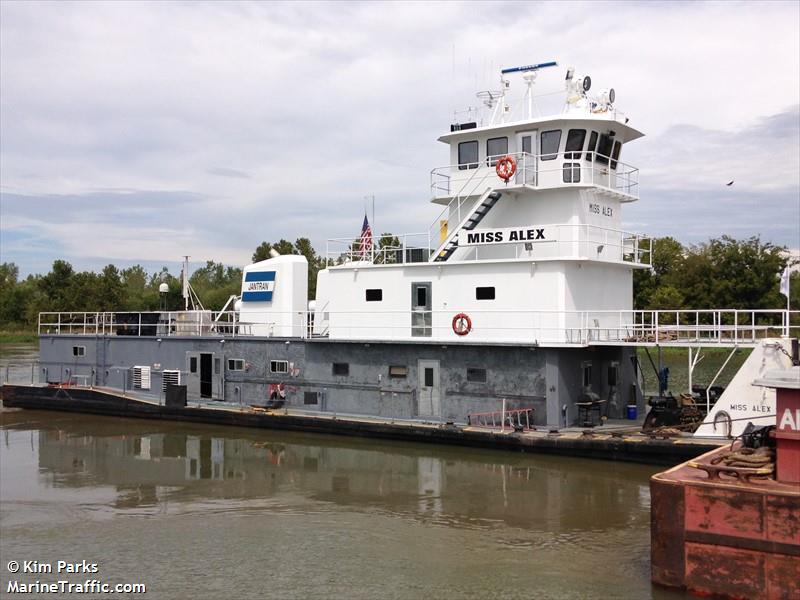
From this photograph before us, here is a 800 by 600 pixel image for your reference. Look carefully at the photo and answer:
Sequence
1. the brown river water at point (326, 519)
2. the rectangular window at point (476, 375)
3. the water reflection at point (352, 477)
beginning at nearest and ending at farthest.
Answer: the brown river water at point (326, 519), the water reflection at point (352, 477), the rectangular window at point (476, 375)

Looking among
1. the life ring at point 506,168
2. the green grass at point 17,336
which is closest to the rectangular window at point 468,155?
the life ring at point 506,168

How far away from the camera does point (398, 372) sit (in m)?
20.3

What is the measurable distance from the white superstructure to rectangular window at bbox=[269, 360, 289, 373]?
1.86 metres

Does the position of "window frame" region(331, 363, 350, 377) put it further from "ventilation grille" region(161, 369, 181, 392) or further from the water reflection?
"ventilation grille" region(161, 369, 181, 392)

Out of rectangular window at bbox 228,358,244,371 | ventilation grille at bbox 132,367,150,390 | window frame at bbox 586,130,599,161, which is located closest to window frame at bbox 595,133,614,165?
window frame at bbox 586,130,599,161

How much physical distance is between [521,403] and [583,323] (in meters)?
2.52

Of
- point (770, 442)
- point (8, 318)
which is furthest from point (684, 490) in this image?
point (8, 318)

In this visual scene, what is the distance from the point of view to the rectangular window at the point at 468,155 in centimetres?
2089

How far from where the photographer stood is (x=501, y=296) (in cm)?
1917

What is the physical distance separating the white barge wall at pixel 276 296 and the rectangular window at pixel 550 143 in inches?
344

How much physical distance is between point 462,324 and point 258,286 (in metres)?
8.53

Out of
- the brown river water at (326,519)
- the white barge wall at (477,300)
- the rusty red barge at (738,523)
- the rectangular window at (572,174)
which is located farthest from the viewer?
the rectangular window at (572,174)

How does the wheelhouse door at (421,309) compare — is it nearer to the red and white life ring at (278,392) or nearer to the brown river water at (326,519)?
the brown river water at (326,519)

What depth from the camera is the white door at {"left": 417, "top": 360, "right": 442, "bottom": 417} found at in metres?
19.6
